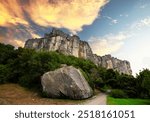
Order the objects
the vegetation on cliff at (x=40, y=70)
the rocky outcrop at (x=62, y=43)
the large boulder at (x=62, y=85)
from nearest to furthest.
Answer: the rocky outcrop at (x=62, y=43), the large boulder at (x=62, y=85), the vegetation on cliff at (x=40, y=70)

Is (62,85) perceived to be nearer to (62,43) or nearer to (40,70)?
(62,43)

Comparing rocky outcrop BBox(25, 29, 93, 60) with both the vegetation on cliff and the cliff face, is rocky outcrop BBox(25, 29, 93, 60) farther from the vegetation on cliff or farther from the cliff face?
the vegetation on cliff

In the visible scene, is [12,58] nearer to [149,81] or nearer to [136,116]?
[149,81]

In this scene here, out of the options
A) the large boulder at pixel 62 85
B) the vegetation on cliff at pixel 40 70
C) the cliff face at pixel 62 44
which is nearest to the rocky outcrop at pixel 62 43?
the cliff face at pixel 62 44

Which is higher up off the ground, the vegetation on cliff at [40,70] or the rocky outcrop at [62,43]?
the rocky outcrop at [62,43]

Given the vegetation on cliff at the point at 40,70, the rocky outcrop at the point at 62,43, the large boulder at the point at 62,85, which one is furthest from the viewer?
the vegetation on cliff at the point at 40,70

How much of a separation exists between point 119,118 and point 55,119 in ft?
4.58

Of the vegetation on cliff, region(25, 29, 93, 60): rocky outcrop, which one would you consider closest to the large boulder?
region(25, 29, 93, 60): rocky outcrop

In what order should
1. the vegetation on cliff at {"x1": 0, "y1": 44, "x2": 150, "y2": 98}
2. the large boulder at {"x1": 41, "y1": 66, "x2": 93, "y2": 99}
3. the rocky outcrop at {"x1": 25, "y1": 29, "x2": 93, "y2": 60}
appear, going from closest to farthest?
1. the rocky outcrop at {"x1": 25, "y1": 29, "x2": 93, "y2": 60}
2. the large boulder at {"x1": 41, "y1": 66, "x2": 93, "y2": 99}
3. the vegetation on cliff at {"x1": 0, "y1": 44, "x2": 150, "y2": 98}

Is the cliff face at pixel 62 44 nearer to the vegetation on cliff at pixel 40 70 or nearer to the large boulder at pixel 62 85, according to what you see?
the vegetation on cliff at pixel 40 70

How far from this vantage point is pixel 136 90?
16.8 meters

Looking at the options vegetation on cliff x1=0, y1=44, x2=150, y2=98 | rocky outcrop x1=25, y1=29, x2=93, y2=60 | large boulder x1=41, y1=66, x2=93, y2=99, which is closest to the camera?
rocky outcrop x1=25, y1=29, x2=93, y2=60

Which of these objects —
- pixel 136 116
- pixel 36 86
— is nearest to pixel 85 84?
pixel 36 86

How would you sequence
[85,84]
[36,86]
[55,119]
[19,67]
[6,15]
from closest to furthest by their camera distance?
[55,119]
[6,15]
[85,84]
[36,86]
[19,67]
